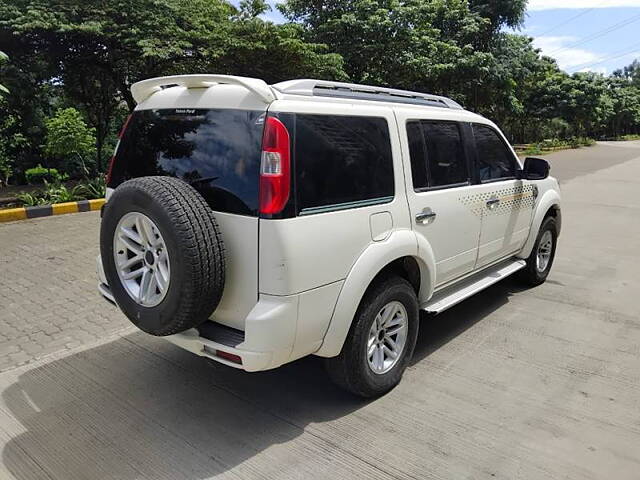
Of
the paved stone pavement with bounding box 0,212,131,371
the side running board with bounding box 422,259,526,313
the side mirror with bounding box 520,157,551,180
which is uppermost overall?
the side mirror with bounding box 520,157,551,180

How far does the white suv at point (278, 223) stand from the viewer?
254cm

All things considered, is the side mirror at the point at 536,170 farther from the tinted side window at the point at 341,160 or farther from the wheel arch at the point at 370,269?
the tinted side window at the point at 341,160

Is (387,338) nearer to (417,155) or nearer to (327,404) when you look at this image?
(327,404)

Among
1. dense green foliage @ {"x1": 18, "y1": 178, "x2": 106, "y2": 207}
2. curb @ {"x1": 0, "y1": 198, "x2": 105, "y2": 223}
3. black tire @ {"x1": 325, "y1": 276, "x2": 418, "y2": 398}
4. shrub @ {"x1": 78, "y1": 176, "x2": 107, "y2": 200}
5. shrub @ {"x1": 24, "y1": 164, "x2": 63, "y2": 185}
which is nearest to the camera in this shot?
black tire @ {"x1": 325, "y1": 276, "x2": 418, "y2": 398}

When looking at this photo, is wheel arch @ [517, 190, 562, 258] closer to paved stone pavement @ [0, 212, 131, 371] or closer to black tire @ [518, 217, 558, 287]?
black tire @ [518, 217, 558, 287]

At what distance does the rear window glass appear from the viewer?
263cm

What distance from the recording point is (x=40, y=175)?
11.0 m

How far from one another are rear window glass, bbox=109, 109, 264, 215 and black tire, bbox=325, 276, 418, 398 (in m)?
0.96

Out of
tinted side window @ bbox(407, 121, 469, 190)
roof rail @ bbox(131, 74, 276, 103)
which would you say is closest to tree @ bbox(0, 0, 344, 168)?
roof rail @ bbox(131, 74, 276, 103)

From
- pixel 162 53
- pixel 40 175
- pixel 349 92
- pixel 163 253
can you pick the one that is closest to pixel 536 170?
pixel 349 92

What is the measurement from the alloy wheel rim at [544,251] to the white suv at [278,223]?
7.31 ft

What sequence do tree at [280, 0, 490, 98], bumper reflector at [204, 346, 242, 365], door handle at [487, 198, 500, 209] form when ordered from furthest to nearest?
tree at [280, 0, 490, 98] → door handle at [487, 198, 500, 209] → bumper reflector at [204, 346, 242, 365]

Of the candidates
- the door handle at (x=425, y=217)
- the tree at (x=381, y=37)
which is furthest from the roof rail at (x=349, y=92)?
the tree at (x=381, y=37)

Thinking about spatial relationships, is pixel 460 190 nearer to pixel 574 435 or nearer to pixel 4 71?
pixel 574 435
